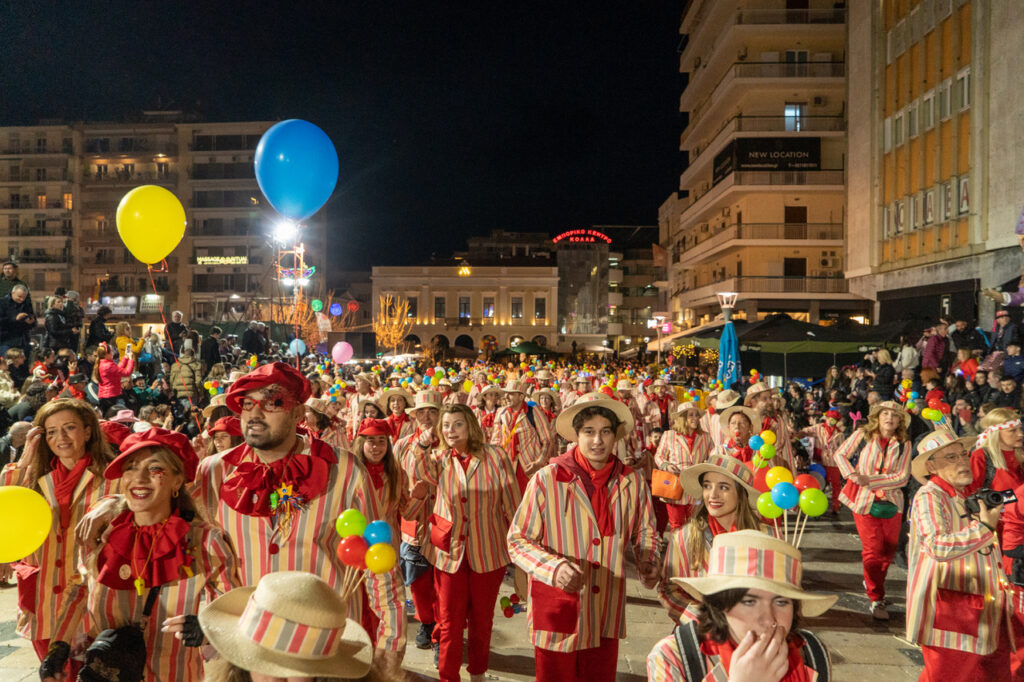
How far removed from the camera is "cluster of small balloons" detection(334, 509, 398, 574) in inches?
116

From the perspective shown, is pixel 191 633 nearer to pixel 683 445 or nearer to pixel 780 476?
pixel 780 476

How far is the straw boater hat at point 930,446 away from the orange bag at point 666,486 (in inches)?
88.8

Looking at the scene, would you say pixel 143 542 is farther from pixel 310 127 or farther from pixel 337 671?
pixel 310 127

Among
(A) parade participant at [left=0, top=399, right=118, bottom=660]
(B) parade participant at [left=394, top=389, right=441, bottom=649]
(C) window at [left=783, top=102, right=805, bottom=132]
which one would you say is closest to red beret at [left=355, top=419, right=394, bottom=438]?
(B) parade participant at [left=394, top=389, right=441, bottom=649]

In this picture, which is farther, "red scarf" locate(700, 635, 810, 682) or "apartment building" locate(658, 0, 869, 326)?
"apartment building" locate(658, 0, 869, 326)

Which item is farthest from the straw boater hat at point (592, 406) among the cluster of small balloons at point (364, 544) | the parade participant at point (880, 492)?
the parade participant at point (880, 492)

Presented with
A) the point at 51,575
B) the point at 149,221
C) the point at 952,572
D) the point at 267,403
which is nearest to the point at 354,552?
the point at 267,403

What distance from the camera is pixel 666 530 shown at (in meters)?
9.47

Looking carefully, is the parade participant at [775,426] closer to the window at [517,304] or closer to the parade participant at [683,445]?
the parade participant at [683,445]

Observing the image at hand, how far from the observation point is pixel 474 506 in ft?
16.6

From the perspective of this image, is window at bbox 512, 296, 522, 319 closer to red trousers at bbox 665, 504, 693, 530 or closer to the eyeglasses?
red trousers at bbox 665, 504, 693, 530

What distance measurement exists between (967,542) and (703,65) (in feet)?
139

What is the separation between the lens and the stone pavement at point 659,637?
530cm

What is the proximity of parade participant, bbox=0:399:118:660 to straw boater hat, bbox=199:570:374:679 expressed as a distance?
2352 mm
